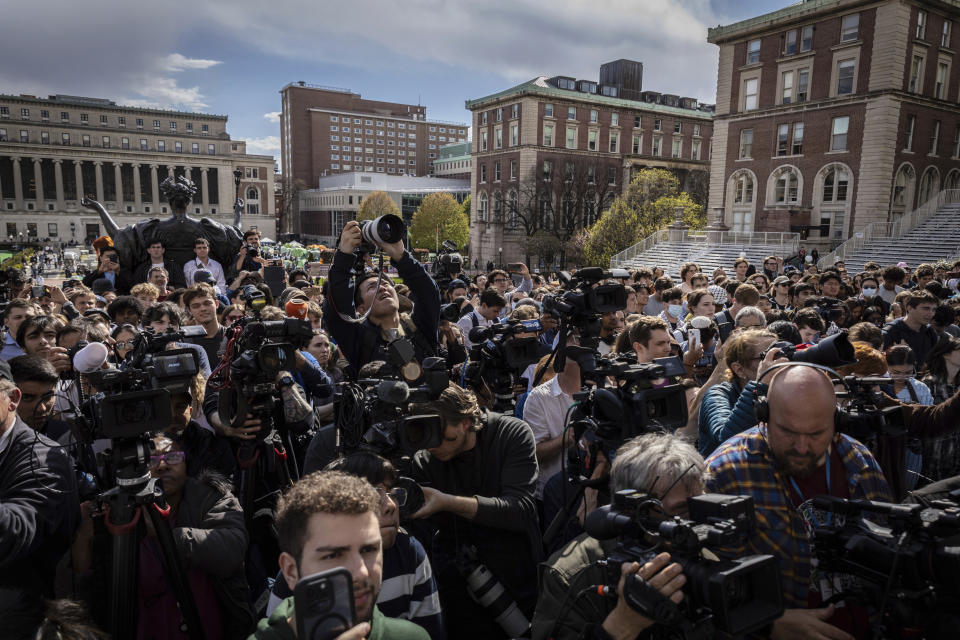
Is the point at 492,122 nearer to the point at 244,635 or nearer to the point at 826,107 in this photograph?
the point at 826,107

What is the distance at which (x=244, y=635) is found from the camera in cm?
294

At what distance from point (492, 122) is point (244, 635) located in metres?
61.2

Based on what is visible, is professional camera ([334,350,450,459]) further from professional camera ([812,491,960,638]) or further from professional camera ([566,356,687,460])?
professional camera ([812,491,960,638])

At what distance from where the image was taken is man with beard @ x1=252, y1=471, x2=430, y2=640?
6.46 ft

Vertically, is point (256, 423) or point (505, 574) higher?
point (256, 423)

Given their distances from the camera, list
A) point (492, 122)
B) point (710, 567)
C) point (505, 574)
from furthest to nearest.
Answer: point (492, 122) → point (505, 574) → point (710, 567)

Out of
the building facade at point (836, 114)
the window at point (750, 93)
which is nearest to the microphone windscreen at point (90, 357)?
the building facade at point (836, 114)

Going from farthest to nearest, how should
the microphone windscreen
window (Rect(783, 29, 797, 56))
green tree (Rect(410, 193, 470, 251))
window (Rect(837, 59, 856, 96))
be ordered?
green tree (Rect(410, 193, 470, 251)) → window (Rect(783, 29, 797, 56)) → window (Rect(837, 59, 856, 96)) → the microphone windscreen

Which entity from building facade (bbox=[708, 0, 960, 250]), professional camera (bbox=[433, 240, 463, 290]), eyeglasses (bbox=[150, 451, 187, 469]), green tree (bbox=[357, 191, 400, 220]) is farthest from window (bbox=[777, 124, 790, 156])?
green tree (bbox=[357, 191, 400, 220])

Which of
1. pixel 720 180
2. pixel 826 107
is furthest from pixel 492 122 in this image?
pixel 826 107

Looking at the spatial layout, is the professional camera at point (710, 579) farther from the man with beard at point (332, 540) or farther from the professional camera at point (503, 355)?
the professional camera at point (503, 355)

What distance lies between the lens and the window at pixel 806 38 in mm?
37156

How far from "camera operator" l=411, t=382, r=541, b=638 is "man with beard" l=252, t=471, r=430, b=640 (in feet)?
2.98

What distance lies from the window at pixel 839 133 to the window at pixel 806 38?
17.1 ft
